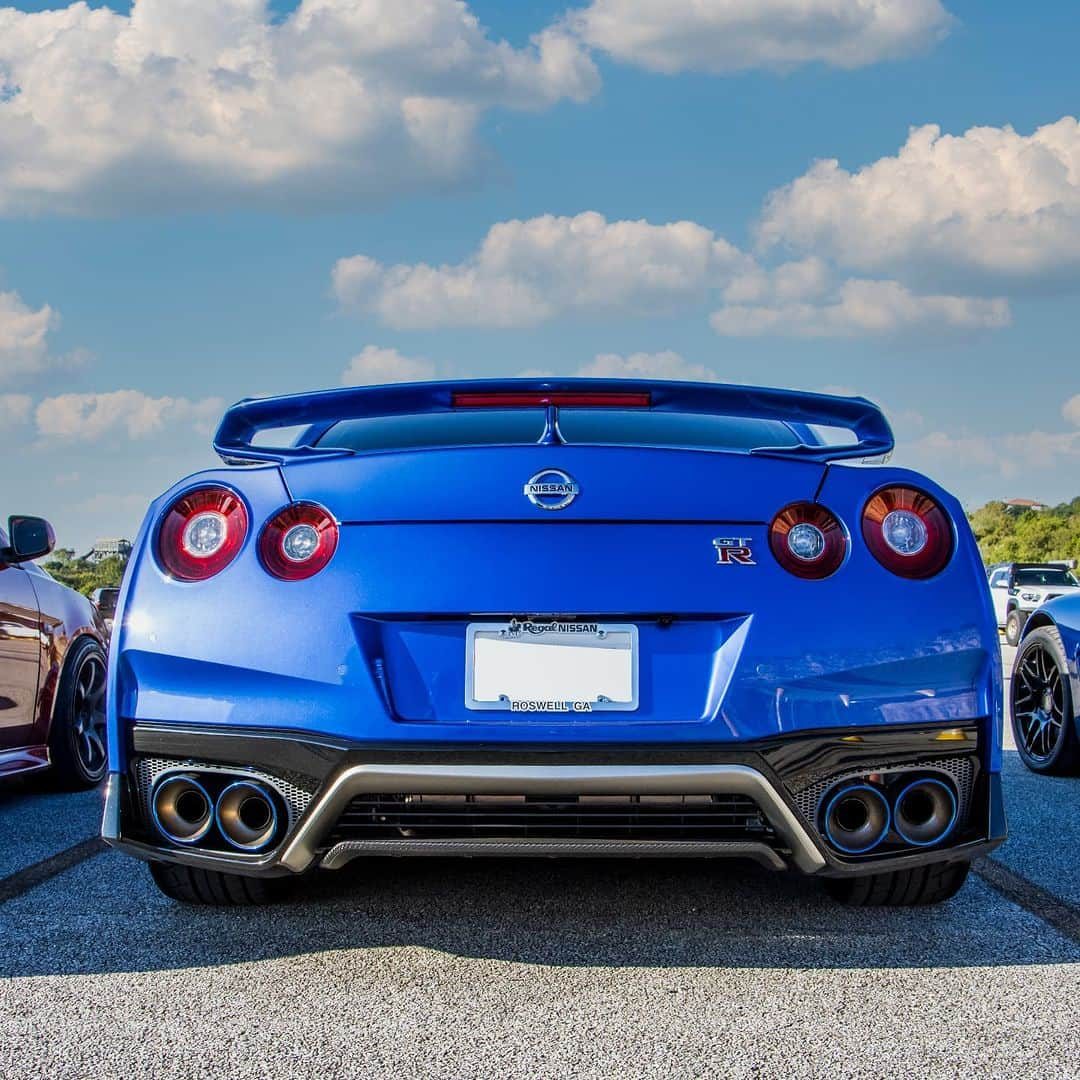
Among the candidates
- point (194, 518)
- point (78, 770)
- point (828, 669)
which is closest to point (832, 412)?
point (828, 669)

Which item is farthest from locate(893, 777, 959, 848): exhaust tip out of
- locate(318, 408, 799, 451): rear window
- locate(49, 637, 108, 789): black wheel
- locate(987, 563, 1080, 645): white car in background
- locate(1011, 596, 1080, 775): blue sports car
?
locate(987, 563, 1080, 645): white car in background

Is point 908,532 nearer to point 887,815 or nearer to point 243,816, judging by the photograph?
point 887,815

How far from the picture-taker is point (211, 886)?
327cm

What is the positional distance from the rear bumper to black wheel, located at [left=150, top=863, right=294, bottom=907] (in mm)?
277

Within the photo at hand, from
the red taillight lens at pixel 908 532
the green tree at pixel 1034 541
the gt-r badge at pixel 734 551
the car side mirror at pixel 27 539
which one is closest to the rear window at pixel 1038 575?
the car side mirror at pixel 27 539

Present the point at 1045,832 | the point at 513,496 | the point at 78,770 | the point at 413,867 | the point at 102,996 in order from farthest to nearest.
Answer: the point at 78,770, the point at 1045,832, the point at 413,867, the point at 513,496, the point at 102,996

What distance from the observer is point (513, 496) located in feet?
9.62

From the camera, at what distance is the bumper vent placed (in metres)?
2.83

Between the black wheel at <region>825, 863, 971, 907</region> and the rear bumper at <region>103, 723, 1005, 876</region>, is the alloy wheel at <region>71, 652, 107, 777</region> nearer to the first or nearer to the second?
the rear bumper at <region>103, 723, 1005, 876</region>

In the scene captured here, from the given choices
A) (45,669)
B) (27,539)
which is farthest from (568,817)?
(45,669)

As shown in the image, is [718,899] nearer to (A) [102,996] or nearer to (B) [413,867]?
(B) [413,867]

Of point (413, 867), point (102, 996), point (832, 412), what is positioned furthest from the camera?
point (413, 867)

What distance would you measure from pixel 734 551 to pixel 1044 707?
157 inches

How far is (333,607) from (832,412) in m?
1.34
